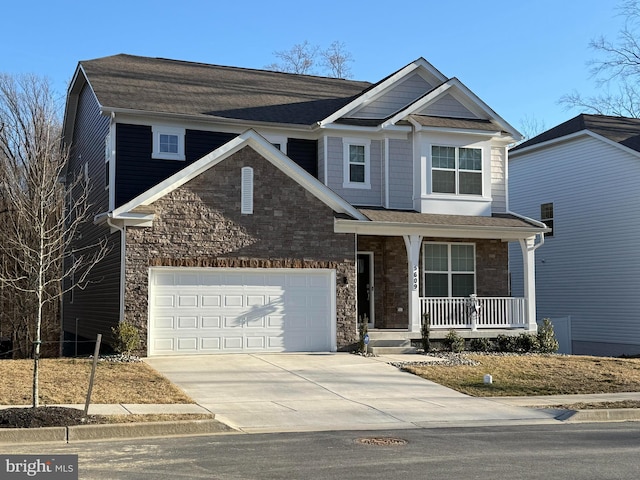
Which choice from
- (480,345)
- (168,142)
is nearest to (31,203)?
(168,142)

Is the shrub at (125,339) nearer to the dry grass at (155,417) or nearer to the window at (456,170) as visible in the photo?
the dry grass at (155,417)

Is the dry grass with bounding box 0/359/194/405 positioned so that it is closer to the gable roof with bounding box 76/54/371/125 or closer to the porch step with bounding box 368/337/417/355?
the porch step with bounding box 368/337/417/355

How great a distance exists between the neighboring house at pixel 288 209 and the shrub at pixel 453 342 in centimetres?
43

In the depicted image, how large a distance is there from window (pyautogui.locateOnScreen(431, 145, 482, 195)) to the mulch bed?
1457 centimetres

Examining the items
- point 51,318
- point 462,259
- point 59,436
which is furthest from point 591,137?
point 59,436

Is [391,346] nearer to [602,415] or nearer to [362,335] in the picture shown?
[362,335]

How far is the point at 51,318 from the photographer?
90.6ft

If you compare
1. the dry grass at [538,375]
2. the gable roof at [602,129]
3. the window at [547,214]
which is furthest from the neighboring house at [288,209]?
the window at [547,214]

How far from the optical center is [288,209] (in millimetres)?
20234

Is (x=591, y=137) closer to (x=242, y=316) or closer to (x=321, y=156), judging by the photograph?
(x=321, y=156)

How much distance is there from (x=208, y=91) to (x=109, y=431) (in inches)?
614

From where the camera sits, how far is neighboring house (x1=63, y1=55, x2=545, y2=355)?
754 inches

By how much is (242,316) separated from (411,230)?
5.54 m

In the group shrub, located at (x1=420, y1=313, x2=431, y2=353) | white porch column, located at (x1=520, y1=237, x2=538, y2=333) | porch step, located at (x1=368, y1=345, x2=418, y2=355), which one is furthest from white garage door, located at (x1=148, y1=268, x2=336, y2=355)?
white porch column, located at (x1=520, y1=237, x2=538, y2=333)
